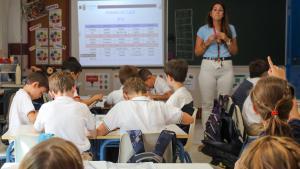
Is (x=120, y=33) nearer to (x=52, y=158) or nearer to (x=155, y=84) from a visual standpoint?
(x=155, y=84)

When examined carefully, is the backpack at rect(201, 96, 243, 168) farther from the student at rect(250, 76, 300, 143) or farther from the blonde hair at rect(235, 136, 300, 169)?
the blonde hair at rect(235, 136, 300, 169)

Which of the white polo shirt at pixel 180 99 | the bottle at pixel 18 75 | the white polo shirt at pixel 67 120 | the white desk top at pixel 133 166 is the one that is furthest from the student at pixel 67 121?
the bottle at pixel 18 75

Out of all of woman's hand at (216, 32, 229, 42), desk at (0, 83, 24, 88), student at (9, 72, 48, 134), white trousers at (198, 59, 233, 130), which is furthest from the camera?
desk at (0, 83, 24, 88)

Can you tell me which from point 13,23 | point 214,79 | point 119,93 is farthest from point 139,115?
point 13,23

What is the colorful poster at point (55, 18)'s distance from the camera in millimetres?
7369

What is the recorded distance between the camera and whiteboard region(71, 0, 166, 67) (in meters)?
7.31

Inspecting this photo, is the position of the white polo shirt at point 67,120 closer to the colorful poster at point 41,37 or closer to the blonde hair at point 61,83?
the blonde hair at point 61,83

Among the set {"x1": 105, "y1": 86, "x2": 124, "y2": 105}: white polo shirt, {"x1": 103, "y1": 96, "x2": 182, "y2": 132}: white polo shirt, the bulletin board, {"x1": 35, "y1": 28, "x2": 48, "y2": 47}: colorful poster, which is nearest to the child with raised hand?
{"x1": 103, "y1": 96, "x2": 182, "y2": 132}: white polo shirt

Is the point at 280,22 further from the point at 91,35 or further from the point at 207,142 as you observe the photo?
the point at 207,142

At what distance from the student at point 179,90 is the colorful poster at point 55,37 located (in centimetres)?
346

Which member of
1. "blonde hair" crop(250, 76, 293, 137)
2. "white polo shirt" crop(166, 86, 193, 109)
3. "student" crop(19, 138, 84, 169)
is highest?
"blonde hair" crop(250, 76, 293, 137)

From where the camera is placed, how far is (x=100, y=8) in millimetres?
7332

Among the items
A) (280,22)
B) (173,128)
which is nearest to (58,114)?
(173,128)

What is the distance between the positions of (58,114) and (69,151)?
160 cm
